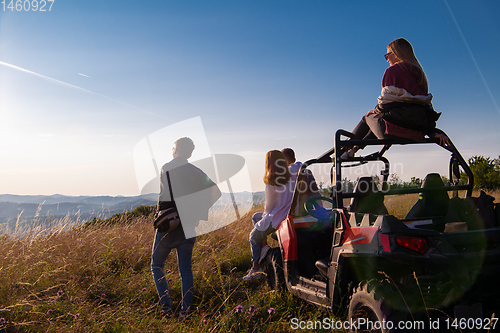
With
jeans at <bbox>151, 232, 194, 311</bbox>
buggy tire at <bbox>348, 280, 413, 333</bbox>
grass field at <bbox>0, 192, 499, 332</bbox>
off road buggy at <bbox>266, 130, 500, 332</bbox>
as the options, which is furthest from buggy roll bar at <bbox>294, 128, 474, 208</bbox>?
jeans at <bbox>151, 232, 194, 311</bbox>

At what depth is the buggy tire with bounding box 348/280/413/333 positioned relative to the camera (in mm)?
2301

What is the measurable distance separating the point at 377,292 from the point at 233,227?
573 centimetres

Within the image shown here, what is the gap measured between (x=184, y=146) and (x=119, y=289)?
2154mm

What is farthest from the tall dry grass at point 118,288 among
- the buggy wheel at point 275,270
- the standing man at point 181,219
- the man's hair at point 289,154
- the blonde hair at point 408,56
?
the blonde hair at point 408,56

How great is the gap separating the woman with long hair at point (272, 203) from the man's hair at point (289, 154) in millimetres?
516

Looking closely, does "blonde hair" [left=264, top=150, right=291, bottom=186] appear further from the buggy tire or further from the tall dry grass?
the buggy tire

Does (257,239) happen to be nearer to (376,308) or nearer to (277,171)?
(277,171)

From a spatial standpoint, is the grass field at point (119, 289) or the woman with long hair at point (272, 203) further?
the woman with long hair at point (272, 203)

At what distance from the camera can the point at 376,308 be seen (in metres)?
2.38

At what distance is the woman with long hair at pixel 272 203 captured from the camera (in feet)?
15.4

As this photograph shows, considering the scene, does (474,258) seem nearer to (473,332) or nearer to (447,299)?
(447,299)

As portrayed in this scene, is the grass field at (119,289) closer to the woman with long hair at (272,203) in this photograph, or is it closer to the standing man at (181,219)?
the standing man at (181,219)

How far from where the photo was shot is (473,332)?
7.38 feet

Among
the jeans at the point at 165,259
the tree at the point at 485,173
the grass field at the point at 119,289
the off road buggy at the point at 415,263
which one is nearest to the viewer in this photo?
the off road buggy at the point at 415,263
